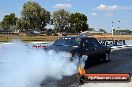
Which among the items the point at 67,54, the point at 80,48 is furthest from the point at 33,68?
the point at 80,48

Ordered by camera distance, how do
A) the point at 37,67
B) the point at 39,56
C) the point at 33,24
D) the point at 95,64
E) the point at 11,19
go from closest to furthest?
1. the point at 37,67
2. the point at 39,56
3. the point at 95,64
4. the point at 33,24
5. the point at 11,19

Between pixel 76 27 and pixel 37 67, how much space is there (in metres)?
105

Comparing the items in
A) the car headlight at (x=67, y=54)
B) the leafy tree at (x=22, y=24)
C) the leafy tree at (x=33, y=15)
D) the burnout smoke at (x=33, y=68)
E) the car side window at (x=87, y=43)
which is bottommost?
the burnout smoke at (x=33, y=68)

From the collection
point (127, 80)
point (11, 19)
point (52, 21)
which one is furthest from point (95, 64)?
point (11, 19)

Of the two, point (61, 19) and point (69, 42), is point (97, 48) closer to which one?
point (69, 42)

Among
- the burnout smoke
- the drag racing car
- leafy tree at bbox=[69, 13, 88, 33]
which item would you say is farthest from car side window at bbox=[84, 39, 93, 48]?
leafy tree at bbox=[69, 13, 88, 33]

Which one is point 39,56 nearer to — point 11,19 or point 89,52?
point 89,52

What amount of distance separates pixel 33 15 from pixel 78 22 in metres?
34.0

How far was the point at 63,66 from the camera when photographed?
543 inches

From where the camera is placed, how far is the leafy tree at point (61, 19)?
324 feet

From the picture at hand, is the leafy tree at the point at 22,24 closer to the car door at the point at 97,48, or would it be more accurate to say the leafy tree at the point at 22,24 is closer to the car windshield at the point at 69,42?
the car door at the point at 97,48

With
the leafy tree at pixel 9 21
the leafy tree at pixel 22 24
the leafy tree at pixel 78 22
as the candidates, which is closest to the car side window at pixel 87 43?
the leafy tree at pixel 22 24

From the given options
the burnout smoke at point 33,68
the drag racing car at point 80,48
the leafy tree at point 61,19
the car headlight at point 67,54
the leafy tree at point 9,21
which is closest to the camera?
the burnout smoke at point 33,68

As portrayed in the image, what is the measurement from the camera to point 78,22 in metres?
120
